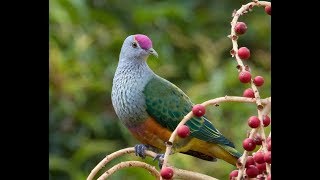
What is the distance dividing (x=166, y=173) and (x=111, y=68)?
2.85 feet

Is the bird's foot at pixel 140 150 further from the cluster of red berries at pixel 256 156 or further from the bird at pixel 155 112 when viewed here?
the cluster of red berries at pixel 256 156

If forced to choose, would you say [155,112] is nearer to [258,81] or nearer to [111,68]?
[258,81]

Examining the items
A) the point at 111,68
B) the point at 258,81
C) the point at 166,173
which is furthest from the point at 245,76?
the point at 111,68

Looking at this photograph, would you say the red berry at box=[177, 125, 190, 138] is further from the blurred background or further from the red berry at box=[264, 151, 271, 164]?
the blurred background

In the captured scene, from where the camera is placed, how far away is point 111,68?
1.70m

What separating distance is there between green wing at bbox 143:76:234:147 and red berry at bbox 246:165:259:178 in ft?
0.40

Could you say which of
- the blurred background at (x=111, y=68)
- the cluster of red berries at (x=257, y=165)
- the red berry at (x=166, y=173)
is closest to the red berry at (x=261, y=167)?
the cluster of red berries at (x=257, y=165)

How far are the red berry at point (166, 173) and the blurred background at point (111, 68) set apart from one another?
0.70m

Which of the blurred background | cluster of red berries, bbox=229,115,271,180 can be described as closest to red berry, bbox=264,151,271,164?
cluster of red berries, bbox=229,115,271,180

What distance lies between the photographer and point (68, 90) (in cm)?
182

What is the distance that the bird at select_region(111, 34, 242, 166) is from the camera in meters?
0.99
